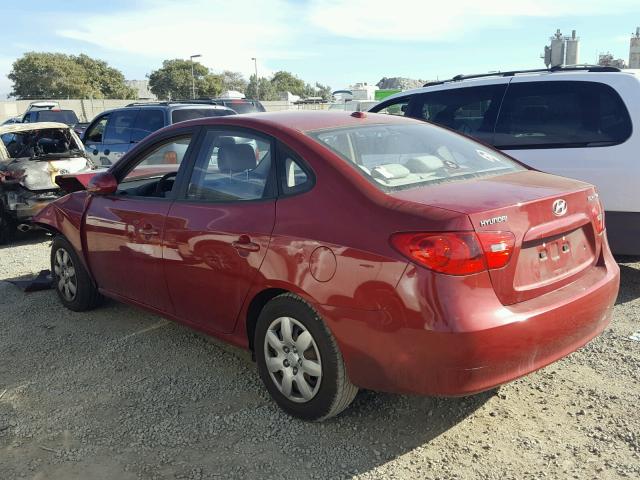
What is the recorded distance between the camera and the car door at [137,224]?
12.8 feet

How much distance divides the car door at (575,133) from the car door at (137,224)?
308 cm

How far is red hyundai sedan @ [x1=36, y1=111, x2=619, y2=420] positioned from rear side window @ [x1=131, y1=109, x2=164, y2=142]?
19.7ft

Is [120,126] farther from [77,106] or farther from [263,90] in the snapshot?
[263,90]

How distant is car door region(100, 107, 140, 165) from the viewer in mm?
10217

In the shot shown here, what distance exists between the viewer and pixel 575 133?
201 inches

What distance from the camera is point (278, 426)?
3.20 metres

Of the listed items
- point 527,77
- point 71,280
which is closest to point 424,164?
point 527,77

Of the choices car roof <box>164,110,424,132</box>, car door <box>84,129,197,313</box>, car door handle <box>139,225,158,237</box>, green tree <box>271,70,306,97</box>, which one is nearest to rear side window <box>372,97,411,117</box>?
car roof <box>164,110,424,132</box>

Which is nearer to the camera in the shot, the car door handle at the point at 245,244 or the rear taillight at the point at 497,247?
the rear taillight at the point at 497,247

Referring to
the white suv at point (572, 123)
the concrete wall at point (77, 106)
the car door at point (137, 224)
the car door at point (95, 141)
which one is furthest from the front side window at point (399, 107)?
the concrete wall at point (77, 106)

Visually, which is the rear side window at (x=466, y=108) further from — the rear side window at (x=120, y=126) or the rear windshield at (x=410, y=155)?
the rear side window at (x=120, y=126)

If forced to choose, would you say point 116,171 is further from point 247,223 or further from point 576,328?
point 576,328

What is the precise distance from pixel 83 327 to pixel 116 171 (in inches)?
51.7

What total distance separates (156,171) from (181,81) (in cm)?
6922
